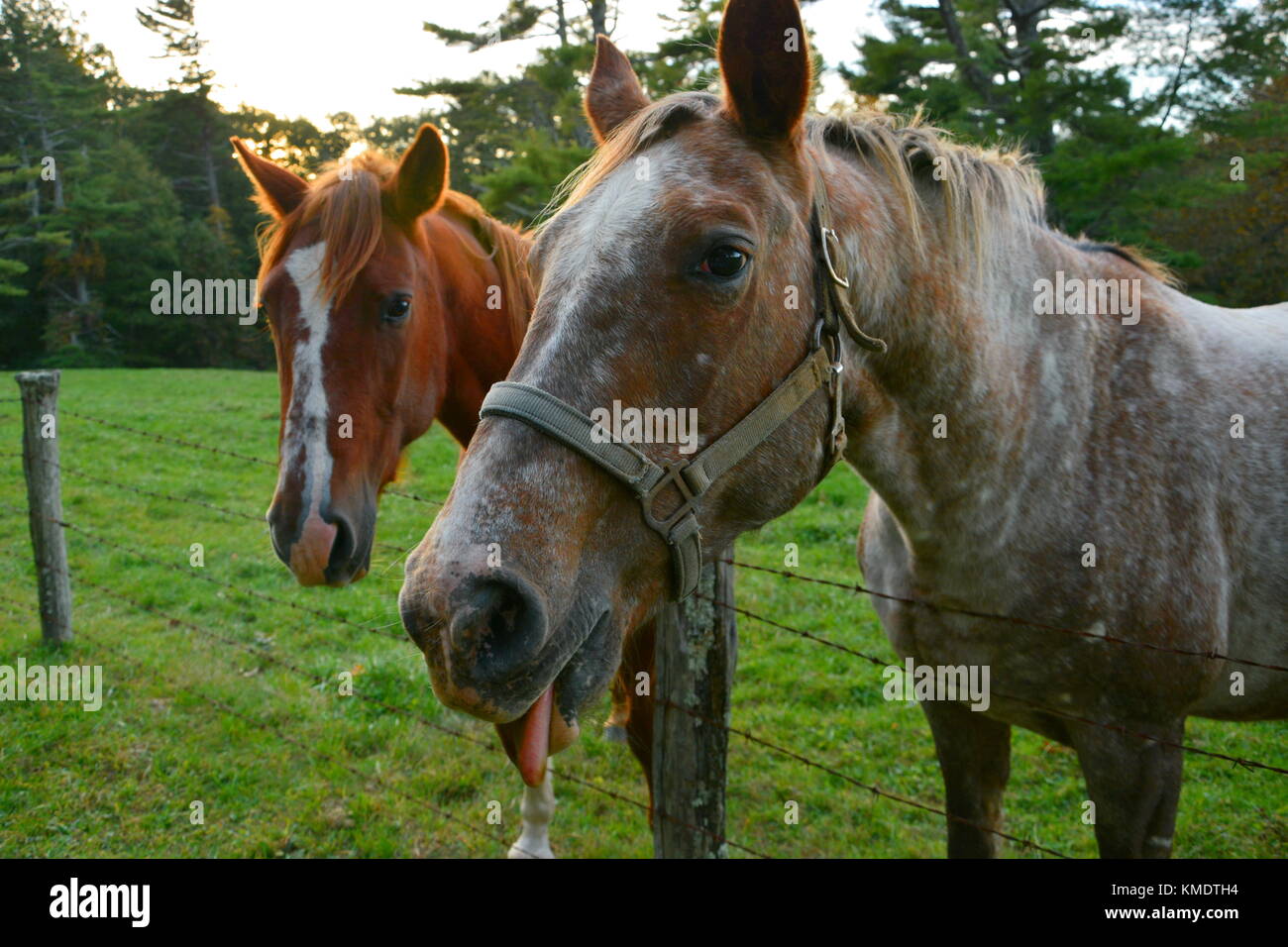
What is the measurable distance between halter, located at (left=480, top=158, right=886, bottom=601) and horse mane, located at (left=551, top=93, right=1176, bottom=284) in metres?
0.33

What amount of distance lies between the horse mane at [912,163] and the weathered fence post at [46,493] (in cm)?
499

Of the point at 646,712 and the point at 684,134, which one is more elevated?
the point at 684,134

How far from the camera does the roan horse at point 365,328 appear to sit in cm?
283

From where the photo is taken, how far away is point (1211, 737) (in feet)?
15.4

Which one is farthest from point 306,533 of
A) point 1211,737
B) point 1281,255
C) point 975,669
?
point 1281,255

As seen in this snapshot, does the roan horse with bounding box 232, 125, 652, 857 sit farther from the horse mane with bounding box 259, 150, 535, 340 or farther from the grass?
the grass

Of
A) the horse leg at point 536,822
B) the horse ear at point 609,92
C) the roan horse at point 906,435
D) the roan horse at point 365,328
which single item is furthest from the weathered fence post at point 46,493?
the roan horse at point 906,435

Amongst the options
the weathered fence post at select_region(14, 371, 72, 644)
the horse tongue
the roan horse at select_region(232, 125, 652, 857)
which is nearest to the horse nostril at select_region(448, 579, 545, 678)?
the horse tongue

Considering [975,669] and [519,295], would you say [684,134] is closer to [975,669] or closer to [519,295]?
[975,669]

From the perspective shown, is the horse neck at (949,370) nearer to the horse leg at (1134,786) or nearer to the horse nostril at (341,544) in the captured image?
the horse leg at (1134,786)
